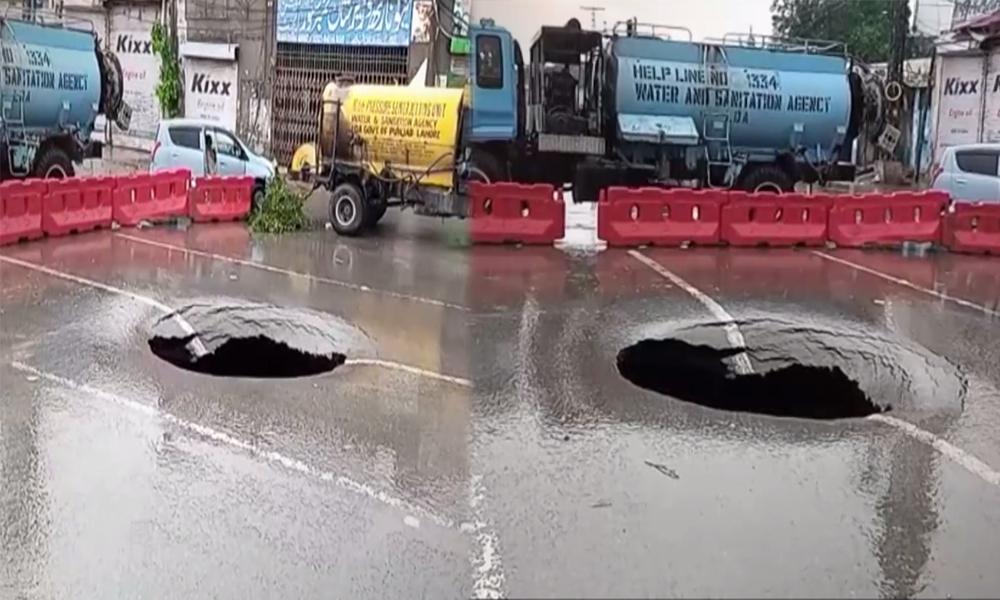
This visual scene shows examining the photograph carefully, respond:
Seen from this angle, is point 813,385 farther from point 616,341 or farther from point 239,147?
point 239,147

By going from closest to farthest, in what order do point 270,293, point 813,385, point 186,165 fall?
point 813,385 < point 270,293 < point 186,165

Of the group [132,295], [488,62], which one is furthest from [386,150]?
[132,295]

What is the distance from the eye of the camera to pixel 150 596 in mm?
4344

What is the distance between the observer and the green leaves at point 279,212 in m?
15.3

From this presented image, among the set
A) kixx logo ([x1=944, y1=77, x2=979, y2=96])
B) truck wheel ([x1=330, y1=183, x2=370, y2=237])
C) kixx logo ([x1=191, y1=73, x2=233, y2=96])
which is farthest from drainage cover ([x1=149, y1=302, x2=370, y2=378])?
kixx logo ([x1=944, y1=77, x2=979, y2=96])

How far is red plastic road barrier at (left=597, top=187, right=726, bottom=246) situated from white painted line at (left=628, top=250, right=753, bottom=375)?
726mm

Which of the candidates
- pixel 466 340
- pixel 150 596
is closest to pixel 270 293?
pixel 466 340

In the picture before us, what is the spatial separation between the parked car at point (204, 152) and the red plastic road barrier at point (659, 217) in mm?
5783

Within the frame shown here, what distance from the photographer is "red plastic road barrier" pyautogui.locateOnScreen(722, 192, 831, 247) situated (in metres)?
14.1

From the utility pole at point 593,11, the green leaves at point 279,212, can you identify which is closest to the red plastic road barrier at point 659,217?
the utility pole at point 593,11

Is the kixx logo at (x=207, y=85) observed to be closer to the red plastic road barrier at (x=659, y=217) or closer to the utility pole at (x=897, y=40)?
the red plastic road barrier at (x=659, y=217)

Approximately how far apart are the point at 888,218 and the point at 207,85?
36.3 feet

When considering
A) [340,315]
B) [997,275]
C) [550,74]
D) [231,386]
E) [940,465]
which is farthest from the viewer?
[550,74]

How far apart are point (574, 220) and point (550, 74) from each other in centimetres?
212
